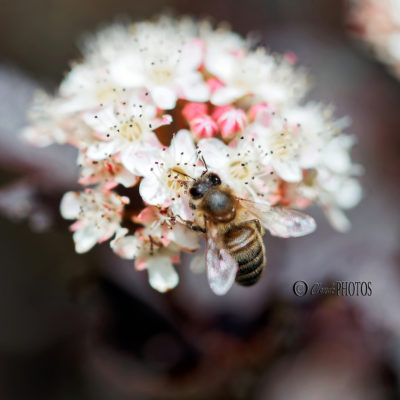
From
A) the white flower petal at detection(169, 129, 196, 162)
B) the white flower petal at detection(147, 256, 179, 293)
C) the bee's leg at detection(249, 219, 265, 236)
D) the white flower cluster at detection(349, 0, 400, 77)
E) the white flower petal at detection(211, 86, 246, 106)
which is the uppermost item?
the white flower cluster at detection(349, 0, 400, 77)

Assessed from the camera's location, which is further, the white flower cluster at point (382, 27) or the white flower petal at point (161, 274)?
the white flower cluster at point (382, 27)

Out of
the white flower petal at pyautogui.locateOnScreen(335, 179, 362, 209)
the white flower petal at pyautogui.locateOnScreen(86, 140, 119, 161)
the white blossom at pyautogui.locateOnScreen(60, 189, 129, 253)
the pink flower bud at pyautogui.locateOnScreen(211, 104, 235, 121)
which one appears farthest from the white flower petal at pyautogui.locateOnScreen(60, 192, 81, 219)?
the white flower petal at pyautogui.locateOnScreen(335, 179, 362, 209)

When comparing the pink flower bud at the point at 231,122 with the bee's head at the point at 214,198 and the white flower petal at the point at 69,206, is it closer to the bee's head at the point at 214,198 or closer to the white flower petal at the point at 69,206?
the bee's head at the point at 214,198

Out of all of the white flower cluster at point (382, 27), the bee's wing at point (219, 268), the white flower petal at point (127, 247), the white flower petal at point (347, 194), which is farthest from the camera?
the white flower cluster at point (382, 27)

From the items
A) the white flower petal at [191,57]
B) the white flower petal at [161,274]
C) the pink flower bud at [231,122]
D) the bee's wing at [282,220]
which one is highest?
the white flower petal at [191,57]

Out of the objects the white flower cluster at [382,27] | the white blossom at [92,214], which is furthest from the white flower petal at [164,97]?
the white flower cluster at [382,27]

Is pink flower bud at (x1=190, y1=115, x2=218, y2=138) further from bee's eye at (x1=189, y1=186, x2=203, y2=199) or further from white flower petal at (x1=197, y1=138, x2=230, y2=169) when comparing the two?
bee's eye at (x1=189, y1=186, x2=203, y2=199)
